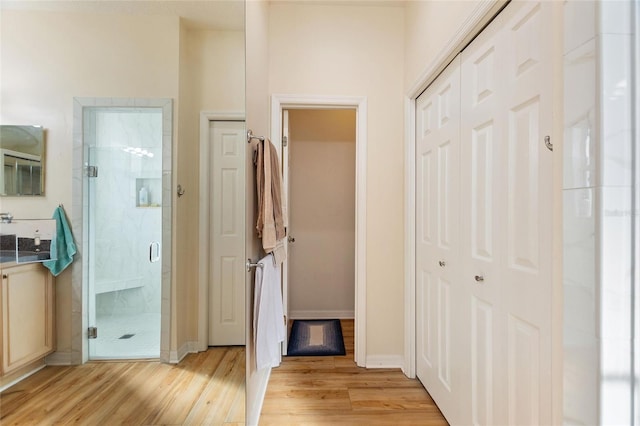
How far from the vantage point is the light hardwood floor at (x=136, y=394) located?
77cm

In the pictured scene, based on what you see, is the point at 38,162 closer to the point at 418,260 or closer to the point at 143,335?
the point at 143,335

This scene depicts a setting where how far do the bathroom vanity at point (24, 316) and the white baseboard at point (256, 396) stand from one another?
36.6 inches

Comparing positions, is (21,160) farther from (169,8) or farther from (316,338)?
(316,338)

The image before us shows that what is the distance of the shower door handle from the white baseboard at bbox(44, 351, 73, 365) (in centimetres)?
32

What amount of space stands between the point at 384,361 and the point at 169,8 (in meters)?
2.44

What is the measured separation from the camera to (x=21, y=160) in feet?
2.36

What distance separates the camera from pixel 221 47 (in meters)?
1.18

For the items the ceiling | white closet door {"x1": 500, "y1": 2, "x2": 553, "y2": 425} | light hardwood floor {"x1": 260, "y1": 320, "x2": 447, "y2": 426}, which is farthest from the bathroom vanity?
white closet door {"x1": 500, "y1": 2, "x2": 553, "y2": 425}

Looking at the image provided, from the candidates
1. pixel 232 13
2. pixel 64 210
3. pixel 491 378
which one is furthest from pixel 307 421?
pixel 232 13

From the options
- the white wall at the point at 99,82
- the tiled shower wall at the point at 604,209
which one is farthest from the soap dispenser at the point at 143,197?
the tiled shower wall at the point at 604,209

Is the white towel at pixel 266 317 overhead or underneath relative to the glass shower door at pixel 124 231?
underneath

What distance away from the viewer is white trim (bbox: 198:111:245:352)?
1.11 meters

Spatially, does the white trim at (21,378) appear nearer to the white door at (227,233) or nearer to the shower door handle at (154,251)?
the shower door handle at (154,251)

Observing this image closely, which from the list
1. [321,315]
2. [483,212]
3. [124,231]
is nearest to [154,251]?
[124,231]
